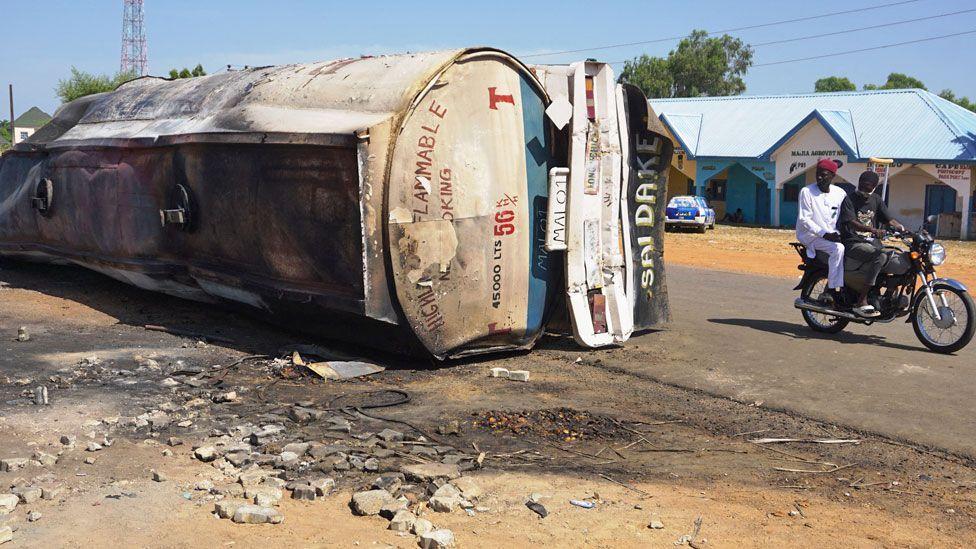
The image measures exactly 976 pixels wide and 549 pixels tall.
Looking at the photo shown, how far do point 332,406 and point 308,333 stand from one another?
7.01 ft

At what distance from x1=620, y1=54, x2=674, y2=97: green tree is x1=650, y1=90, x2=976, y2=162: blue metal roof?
3759cm

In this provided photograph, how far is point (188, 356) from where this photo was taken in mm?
8422

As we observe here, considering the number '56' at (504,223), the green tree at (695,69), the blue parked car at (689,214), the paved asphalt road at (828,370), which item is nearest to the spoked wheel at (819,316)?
the paved asphalt road at (828,370)

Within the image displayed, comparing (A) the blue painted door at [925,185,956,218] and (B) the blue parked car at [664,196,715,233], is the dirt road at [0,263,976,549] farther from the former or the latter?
(A) the blue painted door at [925,185,956,218]

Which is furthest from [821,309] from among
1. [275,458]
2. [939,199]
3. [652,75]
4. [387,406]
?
[652,75]

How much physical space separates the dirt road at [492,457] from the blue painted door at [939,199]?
26.3 meters

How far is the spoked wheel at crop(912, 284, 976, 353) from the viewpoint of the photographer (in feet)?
28.1

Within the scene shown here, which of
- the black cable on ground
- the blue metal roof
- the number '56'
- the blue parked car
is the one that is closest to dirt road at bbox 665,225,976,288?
the blue parked car

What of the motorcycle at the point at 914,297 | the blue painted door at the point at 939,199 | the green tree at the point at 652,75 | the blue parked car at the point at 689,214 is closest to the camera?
the motorcycle at the point at 914,297

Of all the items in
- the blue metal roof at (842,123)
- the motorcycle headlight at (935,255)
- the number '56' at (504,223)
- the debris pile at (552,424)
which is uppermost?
the blue metal roof at (842,123)

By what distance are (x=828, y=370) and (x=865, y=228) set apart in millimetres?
1850

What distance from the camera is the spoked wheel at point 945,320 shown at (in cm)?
857

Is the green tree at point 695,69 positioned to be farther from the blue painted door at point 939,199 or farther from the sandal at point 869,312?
the sandal at point 869,312

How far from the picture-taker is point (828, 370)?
8.09m
